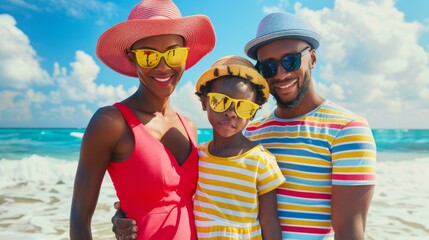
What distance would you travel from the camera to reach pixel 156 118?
2.98 metres

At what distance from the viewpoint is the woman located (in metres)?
2.57

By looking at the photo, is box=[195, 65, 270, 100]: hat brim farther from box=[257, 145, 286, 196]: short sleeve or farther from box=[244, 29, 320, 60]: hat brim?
box=[257, 145, 286, 196]: short sleeve

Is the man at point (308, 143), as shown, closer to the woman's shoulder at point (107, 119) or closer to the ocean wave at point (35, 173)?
the woman's shoulder at point (107, 119)

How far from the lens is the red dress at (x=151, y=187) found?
2.59 m

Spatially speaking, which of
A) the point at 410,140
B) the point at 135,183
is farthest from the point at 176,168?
the point at 410,140

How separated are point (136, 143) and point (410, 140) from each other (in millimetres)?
40463

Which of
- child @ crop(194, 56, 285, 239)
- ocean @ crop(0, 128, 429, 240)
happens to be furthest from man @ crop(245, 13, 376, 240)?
ocean @ crop(0, 128, 429, 240)

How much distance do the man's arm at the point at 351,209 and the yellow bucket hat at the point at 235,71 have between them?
0.92 metres

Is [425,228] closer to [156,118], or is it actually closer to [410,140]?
[156,118]

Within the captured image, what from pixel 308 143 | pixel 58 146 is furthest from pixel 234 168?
pixel 58 146

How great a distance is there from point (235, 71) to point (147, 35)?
0.75m

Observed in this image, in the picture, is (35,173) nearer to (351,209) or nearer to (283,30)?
(283,30)

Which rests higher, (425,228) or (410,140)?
(410,140)

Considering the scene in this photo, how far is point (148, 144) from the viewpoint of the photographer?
8.63 feet
